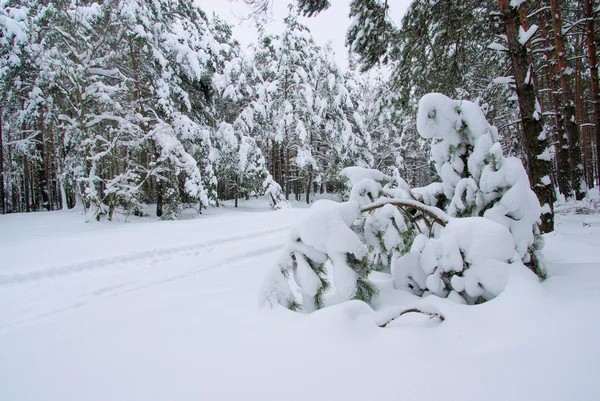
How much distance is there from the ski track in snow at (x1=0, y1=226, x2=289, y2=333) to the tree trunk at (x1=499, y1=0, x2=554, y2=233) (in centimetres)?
524

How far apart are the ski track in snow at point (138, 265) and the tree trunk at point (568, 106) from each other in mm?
9336

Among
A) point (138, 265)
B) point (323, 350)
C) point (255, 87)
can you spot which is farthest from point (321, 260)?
point (255, 87)

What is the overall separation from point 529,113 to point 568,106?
653cm

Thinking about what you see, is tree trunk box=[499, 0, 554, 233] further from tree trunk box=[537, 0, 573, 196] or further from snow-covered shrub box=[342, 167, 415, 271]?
tree trunk box=[537, 0, 573, 196]

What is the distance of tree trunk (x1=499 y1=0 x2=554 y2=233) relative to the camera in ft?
13.8

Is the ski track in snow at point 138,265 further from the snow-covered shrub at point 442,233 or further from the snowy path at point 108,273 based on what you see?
the snow-covered shrub at point 442,233

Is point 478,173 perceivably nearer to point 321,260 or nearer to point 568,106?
point 321,260

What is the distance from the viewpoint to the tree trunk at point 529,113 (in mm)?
4207

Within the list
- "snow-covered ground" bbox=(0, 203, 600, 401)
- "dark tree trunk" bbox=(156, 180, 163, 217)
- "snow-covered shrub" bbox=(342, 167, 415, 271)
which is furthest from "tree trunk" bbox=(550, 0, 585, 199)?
"dark tree trunk" bbox=(156, 180, 163, 217)

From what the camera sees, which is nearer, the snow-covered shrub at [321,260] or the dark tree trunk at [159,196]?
the snow-covered shrub at [321,260]

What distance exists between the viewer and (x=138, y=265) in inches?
238

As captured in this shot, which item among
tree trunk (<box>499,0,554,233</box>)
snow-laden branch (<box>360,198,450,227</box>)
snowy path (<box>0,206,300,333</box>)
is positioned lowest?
snowy path (<box>0,206,300,333</box>)

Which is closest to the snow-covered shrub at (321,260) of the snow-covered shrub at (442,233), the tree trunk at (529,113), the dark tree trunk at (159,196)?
the snow-covered shrub at (442,233)

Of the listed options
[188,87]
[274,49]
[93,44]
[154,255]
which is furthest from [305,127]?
[154,255]
